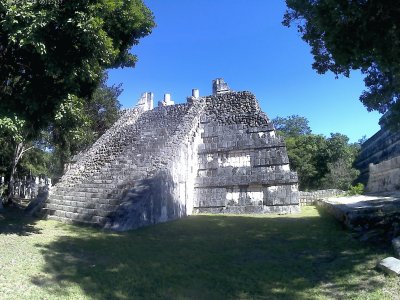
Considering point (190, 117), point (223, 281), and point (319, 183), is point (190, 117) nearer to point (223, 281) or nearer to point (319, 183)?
point (223, 281)

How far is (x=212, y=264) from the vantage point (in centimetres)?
653

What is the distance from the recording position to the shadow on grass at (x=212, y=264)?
203 inches

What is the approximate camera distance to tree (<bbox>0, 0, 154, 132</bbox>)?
6512 millimetres

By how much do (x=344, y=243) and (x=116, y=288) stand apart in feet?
16.3

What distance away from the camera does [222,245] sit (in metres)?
8.02

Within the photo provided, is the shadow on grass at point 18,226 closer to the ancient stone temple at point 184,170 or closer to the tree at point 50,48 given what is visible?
the ancient stone temple at point 184,170

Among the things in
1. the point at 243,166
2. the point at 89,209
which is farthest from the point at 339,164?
the point at 89,209

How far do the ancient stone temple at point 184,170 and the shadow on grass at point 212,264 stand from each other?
1614mm

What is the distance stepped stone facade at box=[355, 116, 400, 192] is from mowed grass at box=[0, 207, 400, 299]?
17.0 feet

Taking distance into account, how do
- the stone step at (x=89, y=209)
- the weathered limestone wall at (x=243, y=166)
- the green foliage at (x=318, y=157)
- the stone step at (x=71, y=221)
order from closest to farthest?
1. the stone step at (x=71, y=221)
2. the stone step at (x=89, y=209)
3. the weathered limestone wall at (x=243, y=166)
4. the green foliage at (x=318, y=157)

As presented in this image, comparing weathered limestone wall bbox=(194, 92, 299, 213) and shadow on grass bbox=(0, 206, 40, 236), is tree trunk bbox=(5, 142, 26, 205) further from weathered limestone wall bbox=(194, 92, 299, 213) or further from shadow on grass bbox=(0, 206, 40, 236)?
weathered limestone wall bbox=(194, 92, 299, 213)

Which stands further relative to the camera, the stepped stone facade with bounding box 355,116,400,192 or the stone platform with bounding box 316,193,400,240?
the stepped stone facade with bounding box 355,116,400,192

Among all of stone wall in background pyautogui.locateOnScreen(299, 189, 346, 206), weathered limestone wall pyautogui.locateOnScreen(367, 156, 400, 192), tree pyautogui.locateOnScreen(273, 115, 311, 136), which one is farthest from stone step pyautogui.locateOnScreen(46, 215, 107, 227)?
tree pyautogui.locateOnScreen(273, 115, 311, 136)

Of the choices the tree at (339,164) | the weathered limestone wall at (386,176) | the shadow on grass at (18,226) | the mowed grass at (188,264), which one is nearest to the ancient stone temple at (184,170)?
the shadow on grass at (18,226)
